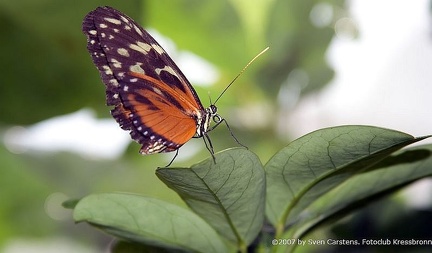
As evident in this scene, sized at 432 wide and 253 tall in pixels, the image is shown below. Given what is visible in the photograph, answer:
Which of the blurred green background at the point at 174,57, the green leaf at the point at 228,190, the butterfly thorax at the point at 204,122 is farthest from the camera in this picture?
the blurred green background at the point at 174,57

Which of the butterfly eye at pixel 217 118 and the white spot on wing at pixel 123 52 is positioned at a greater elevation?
the white spot on wing at pixel 123 52

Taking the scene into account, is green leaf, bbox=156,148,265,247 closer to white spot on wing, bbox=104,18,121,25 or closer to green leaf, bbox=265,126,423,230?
green leaf, bbox=265,126,423,230

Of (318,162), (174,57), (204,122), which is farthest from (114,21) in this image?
(174,57)

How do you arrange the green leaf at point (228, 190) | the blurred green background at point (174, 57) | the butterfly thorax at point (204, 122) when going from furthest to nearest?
the blurred green background at point (174, 57)
the butterfly thorax at point (204, 122)
the green leaf at point (228, 190)

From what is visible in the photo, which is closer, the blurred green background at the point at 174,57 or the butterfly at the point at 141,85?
the butterfly at the point at 141,85

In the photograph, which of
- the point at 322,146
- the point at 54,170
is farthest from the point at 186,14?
the point at 322,146

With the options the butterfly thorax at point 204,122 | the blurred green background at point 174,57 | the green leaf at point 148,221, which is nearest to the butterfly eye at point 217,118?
the butterfly thorax at point 204,122

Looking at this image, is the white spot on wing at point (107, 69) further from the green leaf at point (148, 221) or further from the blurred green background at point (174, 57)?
the blurred green background at point (174, 57)
